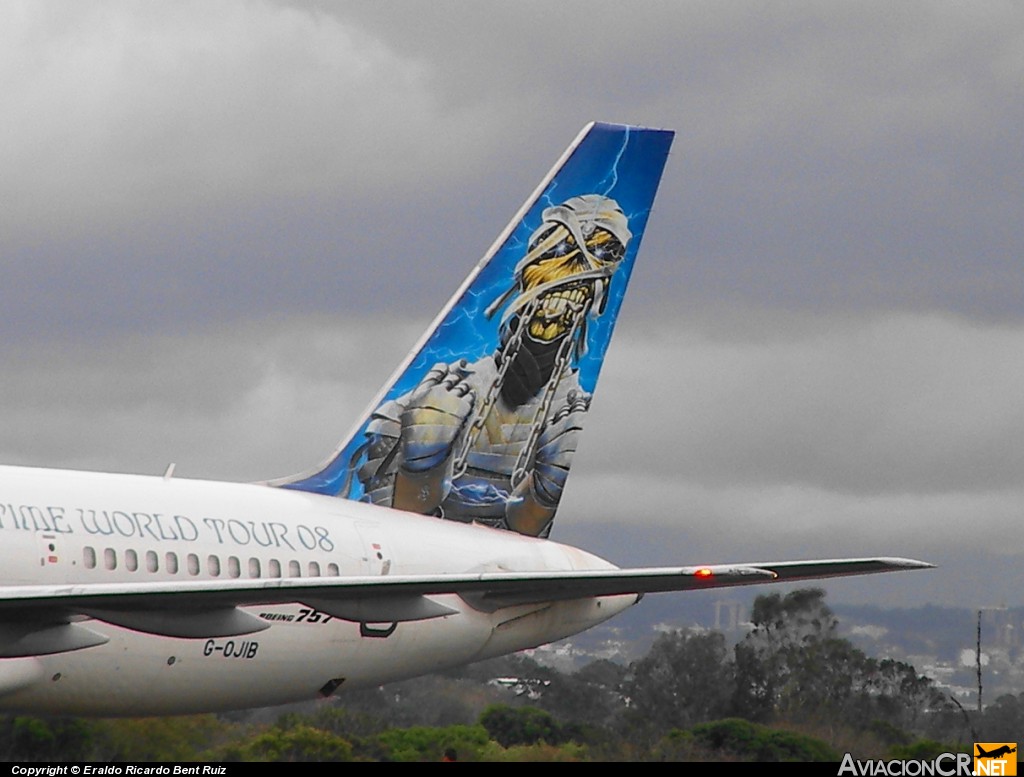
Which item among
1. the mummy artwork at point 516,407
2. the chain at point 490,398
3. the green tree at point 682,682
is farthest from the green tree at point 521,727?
the chain at point 490,398

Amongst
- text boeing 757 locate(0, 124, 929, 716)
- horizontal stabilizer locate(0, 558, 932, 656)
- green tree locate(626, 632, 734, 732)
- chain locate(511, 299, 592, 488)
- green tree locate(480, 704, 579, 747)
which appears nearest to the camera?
horizontal stabilizer locate(0, 558, 932, 656)

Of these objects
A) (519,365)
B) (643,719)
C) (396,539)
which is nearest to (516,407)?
(519,365)

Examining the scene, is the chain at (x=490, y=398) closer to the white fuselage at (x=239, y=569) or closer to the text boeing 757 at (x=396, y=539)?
the text boeing 757 at (x=396, y=539)

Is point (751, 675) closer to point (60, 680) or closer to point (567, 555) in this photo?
point (567, 555)

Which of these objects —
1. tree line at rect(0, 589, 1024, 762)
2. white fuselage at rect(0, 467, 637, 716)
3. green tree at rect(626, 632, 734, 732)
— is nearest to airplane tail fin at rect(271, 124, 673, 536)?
white fuselage at rect(0, 467, 637, 716)

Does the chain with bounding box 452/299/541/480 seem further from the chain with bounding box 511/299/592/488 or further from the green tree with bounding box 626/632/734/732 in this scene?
the green tree with bounding box 626/632/734/732

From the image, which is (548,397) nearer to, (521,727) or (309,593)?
(521,727)

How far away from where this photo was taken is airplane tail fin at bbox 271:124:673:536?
2720 cm

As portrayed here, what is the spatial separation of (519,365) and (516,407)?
2.08 feet

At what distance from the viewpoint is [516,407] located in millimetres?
28125

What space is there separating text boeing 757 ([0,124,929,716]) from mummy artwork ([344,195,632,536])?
0.03 m

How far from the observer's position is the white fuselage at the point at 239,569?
2197cm

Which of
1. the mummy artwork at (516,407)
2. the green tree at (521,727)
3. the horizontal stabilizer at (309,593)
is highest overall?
the mummy artwork at (516,407)

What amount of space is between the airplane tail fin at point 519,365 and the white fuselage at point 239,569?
66 centimetres
